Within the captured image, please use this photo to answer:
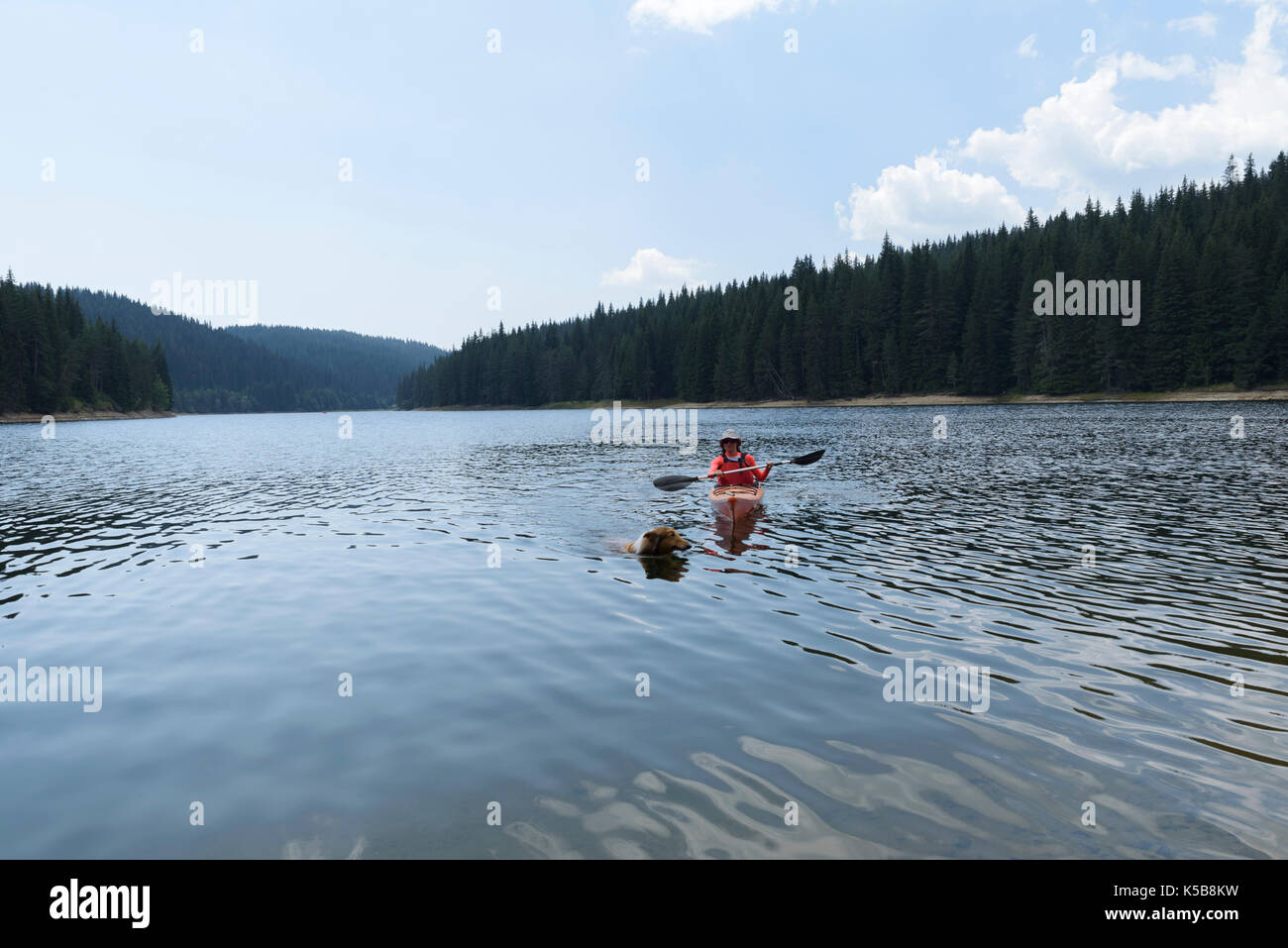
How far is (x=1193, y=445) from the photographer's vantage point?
35594mm

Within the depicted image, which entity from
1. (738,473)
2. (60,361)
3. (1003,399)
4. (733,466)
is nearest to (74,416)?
(60,361)

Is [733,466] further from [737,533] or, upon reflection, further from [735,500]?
[737,533]

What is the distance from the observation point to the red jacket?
2245 centimetres

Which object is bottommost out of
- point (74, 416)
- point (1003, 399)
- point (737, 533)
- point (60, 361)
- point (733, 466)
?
point (737, 533)

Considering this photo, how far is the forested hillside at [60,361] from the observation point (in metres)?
100

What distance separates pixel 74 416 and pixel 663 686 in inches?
5371

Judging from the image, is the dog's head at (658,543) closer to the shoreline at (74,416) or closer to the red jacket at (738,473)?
the red jacket at (738,473)

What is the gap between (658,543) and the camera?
52.2 feet

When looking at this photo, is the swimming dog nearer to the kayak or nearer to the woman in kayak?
the kayak

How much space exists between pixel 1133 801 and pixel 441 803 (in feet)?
17.8

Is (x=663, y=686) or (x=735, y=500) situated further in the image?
(x=735, y=500)

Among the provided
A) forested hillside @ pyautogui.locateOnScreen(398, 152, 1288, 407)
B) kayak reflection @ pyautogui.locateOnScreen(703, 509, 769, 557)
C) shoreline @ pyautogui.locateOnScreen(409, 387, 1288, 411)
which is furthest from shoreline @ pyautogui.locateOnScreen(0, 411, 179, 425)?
kayak reflection @ pyautogui.locateOnScreen(703, 509, 769, 557)

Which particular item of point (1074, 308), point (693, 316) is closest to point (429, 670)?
point (1074, 308)
